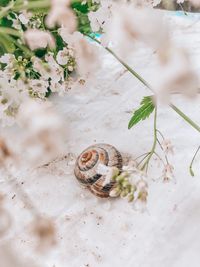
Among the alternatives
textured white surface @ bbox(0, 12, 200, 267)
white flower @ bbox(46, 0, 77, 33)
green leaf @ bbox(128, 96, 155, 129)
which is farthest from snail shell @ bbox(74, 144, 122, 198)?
white flower @ bbox(46, 0, 77, 33)

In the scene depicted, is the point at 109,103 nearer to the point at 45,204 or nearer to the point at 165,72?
the point at 45,204

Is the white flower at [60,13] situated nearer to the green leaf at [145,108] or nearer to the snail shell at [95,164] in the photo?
the green leaf at [145,108]

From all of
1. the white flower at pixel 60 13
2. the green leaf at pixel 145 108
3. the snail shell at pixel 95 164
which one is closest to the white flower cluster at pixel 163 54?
the white flower at pixel 60 13

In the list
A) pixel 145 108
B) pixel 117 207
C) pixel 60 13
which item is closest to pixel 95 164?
pixel 117 207

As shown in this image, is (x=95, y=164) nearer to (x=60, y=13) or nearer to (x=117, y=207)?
(x=117, y=207)

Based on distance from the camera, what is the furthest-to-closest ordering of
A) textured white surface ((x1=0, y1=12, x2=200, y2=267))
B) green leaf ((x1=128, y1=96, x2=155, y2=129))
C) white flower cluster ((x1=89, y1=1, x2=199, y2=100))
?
textured white surface ((x1=0, y1=12, x2=200, y2=267)) → green leaf ((x1=128, y1=96, x2=155, y2=129)) → white flower cluster ((x1=89, y1=1, x2=199, y2=100))

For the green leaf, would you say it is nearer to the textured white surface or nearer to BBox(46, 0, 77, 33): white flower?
the textured white surface
